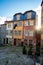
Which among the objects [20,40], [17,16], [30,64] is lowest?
[30,64]

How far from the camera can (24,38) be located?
33.5 m

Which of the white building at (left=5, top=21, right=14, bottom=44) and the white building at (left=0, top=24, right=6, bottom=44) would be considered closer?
the white building at (left=5, top=21, right=14, bottom=44)

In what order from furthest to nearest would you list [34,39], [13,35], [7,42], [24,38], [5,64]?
[7,42]
[13,35]
[24,38]
[34,39]
[5,64]

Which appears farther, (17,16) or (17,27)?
(17,16)

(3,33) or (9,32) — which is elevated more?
(9,32)

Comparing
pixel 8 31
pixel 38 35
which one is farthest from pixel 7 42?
pixel 38 35

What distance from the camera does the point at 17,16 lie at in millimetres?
37969

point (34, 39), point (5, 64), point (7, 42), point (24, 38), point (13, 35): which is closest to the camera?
point (5, 64)

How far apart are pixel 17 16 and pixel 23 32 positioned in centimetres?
751

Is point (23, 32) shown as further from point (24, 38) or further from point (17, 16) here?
point (17, 16)

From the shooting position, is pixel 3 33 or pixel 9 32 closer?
pixel 9 32

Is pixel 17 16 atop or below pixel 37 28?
atop

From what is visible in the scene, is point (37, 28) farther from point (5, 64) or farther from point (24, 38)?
point (5, 64)

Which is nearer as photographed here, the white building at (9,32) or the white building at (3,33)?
the white building at (9,32)
